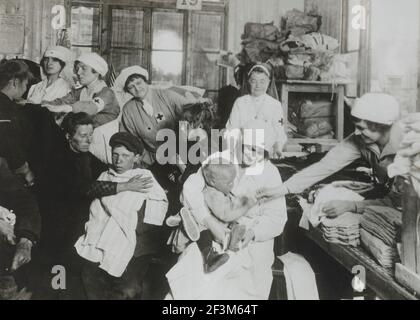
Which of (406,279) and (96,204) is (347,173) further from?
(96,204)

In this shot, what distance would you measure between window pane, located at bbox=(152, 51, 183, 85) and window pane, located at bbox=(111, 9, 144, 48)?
0.13 m

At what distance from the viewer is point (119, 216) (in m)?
2.47

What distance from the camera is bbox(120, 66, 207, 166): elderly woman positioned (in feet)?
8.32

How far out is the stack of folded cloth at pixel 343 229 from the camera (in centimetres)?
234

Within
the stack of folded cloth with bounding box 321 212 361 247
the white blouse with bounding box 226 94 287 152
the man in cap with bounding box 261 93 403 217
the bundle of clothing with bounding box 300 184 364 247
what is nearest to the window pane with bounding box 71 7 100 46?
the white blouse with bounding box 226 94 287 152

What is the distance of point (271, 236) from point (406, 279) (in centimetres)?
71

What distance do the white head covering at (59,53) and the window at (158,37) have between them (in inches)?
2.0

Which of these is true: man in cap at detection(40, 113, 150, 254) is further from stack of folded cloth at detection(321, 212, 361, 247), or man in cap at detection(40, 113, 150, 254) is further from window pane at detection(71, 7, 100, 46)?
stack of folded cloth at detection(321, 212, 361, 247)

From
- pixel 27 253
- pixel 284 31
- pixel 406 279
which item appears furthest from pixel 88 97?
pixel 406 279

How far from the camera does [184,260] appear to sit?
2.39 meters

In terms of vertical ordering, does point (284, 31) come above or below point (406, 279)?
above

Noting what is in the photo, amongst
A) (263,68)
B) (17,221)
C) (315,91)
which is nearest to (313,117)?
(315,91)

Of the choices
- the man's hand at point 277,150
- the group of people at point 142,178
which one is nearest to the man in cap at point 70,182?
the group of people at point 142,178
